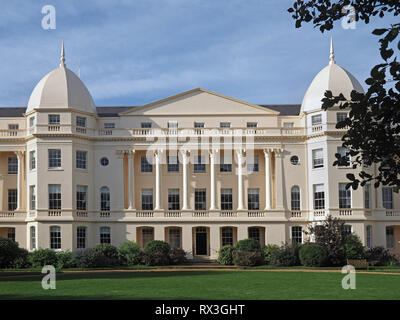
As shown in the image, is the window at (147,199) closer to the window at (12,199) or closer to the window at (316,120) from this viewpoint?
the window at (12,199)

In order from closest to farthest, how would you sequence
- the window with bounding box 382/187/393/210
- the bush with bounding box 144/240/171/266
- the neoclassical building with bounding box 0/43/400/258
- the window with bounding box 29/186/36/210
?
the bush with bounding box 144/240/171/266 < the neoclassical building with bounding box 0/43/400/258 < the window with bounding box 29/186/36/210 < the window with bounding box 382/187/393/210

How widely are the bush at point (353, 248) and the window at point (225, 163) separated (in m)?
12.9

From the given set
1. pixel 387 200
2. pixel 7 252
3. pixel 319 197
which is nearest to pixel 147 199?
pixel 7 252

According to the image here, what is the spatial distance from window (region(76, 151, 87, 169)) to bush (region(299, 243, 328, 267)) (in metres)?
20.3

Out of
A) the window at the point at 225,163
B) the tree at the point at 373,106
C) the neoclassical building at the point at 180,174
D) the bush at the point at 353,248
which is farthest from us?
the window at the point at 225,163

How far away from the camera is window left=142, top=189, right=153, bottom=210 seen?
53.7 metres

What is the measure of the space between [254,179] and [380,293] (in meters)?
29.9

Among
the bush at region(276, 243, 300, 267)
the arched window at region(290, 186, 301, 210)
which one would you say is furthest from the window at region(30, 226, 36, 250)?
the arched window at region(290, 186, 301, 210)

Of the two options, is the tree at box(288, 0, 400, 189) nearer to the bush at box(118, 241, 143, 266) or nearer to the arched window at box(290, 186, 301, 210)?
the bush at box(118, 241, 143, 266)

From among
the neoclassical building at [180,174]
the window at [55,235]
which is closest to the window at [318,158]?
the neoclassical building at [180,174]

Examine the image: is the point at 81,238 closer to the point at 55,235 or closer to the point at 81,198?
the point at 55,235

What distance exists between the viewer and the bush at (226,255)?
48.0 meters

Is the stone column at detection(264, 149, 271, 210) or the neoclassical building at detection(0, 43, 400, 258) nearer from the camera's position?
the neoclassical building at detection(0, 43, 400, 258)

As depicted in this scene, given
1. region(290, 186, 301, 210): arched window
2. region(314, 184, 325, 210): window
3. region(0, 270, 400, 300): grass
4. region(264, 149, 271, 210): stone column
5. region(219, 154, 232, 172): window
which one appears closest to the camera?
region(0, 270, 400, 300): grass
